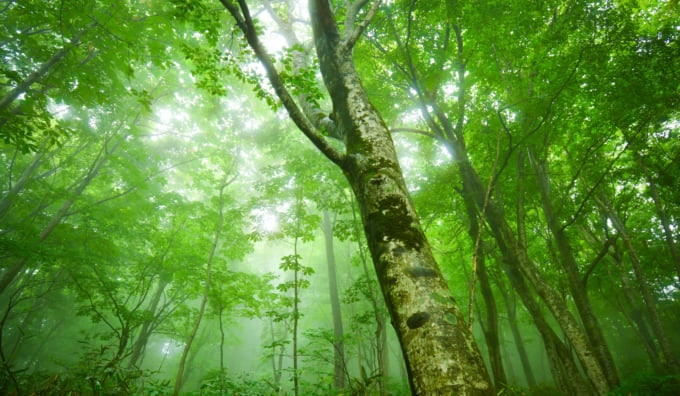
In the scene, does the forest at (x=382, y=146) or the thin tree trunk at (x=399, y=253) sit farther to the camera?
the forest at (x=382, y=146)

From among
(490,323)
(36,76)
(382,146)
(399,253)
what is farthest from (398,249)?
Answer: (36,76)

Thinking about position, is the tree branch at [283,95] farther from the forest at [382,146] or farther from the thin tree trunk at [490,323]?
the thin tree trunk at [490,323]

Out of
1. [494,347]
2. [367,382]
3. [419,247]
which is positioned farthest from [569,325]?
[419,247]

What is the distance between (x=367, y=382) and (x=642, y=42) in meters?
8.80

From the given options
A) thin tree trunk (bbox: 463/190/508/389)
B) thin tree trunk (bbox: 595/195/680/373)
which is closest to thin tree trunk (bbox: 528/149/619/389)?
thin tree trunk (bbox: 463/190/508/389)

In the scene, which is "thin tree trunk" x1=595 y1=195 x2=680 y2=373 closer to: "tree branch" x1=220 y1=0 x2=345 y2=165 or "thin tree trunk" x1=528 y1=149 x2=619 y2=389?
"thin tree trunk" x1=528 y1=149 x2=619 y2=389

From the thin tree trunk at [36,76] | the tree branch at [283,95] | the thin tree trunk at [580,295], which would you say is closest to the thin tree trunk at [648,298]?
the thin tree trunk at [580,295]

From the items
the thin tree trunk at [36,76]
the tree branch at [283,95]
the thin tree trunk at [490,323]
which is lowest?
the thin tree trunk at [490,323]

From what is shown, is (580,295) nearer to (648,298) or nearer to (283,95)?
(648,298)

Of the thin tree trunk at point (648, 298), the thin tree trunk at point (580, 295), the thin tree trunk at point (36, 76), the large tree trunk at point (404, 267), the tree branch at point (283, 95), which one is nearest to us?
the large tree trunk at point (404, 267)

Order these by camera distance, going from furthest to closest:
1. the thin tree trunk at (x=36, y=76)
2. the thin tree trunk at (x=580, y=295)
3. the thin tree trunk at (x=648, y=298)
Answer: the thin tree trunk at (x=648, y=298) < the thin tree trunk at (x=580, y=295) < the thin tree trunk at (x=36, y=76)

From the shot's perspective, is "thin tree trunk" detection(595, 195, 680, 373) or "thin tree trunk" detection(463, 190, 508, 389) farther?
"thin tree trunk" detection(595, 195, 680, 373)

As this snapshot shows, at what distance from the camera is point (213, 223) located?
9.25m

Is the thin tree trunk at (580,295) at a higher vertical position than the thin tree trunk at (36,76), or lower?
lower
